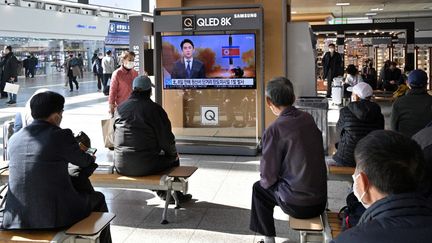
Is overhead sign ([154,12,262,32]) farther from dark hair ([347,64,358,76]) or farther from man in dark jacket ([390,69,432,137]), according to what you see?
dark hair ([347,64,358,76])

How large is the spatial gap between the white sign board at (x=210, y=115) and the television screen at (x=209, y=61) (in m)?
0.49

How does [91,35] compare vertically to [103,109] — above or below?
above

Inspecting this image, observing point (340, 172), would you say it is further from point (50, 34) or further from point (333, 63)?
point (50, 34)

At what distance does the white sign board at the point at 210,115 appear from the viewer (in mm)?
7762

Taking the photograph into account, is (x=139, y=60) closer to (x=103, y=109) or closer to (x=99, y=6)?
(x=103, y=109)

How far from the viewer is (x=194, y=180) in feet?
19.1

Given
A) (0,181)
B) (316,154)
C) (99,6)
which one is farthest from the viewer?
(99,6)

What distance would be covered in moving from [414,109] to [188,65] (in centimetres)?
375

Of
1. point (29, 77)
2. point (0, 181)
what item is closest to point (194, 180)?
point (0, 181)

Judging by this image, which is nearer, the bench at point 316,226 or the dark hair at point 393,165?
the dark hair at point 393,165

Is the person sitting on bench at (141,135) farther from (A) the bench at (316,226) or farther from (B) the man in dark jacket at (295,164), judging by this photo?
(A) the bench at (316,226)

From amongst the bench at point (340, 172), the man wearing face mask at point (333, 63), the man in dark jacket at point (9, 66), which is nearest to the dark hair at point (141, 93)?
the bench at point (340, 172)

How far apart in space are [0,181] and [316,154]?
2719mm

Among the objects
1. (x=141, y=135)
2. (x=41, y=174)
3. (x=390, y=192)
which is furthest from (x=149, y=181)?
(x=390, y=192)
